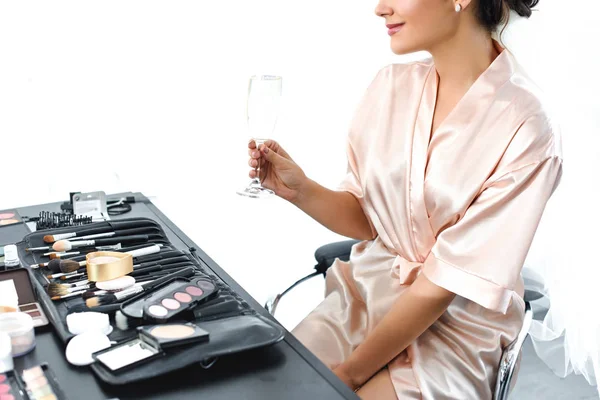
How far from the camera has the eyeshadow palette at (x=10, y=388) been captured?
782 millimetres

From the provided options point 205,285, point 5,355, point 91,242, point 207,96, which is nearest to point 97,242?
point 91,242

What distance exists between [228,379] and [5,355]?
11.1 inches

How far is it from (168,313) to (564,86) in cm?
187

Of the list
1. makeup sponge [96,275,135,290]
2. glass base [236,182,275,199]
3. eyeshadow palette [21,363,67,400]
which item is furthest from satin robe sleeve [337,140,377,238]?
eyeshadow palette [21,363,67,400]

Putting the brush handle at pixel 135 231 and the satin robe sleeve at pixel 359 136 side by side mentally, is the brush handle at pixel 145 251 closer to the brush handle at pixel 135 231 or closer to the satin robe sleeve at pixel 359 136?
the brush handle at pixel 135 231

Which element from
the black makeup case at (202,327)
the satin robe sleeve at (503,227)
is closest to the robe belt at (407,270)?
the satin robe sleeve at (503,227)

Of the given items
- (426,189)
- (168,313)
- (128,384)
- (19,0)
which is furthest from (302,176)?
(19,0)

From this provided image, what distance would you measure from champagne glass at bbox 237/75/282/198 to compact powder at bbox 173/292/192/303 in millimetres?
257

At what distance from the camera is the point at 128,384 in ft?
2.77

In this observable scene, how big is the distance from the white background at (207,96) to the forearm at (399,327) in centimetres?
132

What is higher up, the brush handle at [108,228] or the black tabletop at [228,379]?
the brush handle at [108,228]

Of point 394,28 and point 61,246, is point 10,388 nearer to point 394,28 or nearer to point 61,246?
point 61,246

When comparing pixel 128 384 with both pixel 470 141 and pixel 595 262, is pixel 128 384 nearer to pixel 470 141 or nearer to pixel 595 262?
pixel 470 141

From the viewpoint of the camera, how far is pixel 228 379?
2.88 feet
